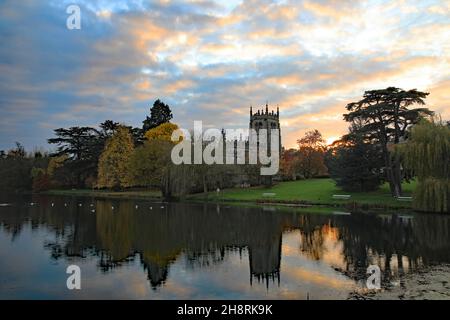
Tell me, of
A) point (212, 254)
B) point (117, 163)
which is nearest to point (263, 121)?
point (117, 163)

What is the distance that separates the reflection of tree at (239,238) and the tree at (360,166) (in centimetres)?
1465

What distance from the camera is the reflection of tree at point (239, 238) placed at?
18422 millimetres

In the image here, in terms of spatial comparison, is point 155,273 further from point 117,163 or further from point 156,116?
point 156,116

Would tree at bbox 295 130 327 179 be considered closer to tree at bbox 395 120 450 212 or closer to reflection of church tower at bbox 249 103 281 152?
reflection of church tower at bbox 249 103 281 152

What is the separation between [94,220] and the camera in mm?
34094

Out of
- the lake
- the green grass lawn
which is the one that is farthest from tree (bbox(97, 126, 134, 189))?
the lake

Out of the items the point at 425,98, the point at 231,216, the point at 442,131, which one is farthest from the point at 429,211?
the point at 231,216

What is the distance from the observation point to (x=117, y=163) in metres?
70.2

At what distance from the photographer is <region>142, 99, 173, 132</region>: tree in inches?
3920

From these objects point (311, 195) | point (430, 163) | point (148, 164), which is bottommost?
point (311, 195)

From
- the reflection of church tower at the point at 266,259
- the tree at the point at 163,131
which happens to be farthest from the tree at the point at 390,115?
the tree at the point at 163,131

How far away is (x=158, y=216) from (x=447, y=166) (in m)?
26.6

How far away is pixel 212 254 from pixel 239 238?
5152mm

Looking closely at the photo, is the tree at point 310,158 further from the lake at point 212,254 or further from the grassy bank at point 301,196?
the lake at point 212,254
